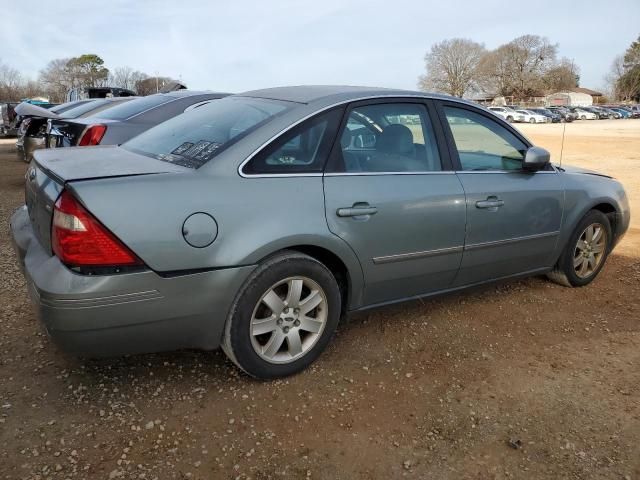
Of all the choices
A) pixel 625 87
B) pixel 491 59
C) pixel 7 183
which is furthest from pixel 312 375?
pixel 625 87

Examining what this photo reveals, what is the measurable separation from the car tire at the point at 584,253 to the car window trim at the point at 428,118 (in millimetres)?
1476

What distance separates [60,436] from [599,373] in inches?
113

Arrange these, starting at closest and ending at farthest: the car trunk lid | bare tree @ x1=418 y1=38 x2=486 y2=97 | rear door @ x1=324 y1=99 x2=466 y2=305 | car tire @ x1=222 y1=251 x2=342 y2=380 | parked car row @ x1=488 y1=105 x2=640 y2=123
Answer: the car trunk lid, car tire @ x1=222 y1=251 x2=342 y2=380, rear door @ x1=324 y1=99 x2=466 y2=305, parked car row @ x1=488 y1=105 x2=640 y2=123, bare tree @ x1=418 y1=38 x2=486 y2=97

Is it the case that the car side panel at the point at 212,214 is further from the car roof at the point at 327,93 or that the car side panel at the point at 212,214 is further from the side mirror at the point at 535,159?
the side mirror at the point at 535,159

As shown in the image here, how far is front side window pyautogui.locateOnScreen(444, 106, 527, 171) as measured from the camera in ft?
11.6

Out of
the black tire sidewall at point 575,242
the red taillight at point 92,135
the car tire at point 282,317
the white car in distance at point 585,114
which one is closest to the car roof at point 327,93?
the car tire at point 282,317

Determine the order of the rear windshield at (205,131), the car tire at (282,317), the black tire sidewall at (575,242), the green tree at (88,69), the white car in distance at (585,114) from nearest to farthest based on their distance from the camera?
1. the car tire at (282,317)
2. the rear windshield at (205,131)
3. the black tire sidewall at (575,242)
4. the white car in distance at (585,114)
5. the green tree at (88,69)

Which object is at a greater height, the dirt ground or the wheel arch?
the wheel arch

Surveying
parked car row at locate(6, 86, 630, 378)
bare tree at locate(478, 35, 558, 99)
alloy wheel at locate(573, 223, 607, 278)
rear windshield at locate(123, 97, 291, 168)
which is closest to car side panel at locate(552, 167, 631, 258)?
parked car row at locate(6, 86, 630, 378)

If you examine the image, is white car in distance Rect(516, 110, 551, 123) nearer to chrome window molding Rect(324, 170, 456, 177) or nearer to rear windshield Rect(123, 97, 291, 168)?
chrome window molding Rect(324, 170, 456, 177)

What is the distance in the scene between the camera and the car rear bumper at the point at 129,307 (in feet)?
7.61

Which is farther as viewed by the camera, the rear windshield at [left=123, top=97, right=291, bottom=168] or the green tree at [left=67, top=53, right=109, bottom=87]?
the green tree at [left=67, top=53, right=109, bottom=87]

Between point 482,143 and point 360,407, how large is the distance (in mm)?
2052

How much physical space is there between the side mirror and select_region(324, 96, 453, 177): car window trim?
65 centimetres
